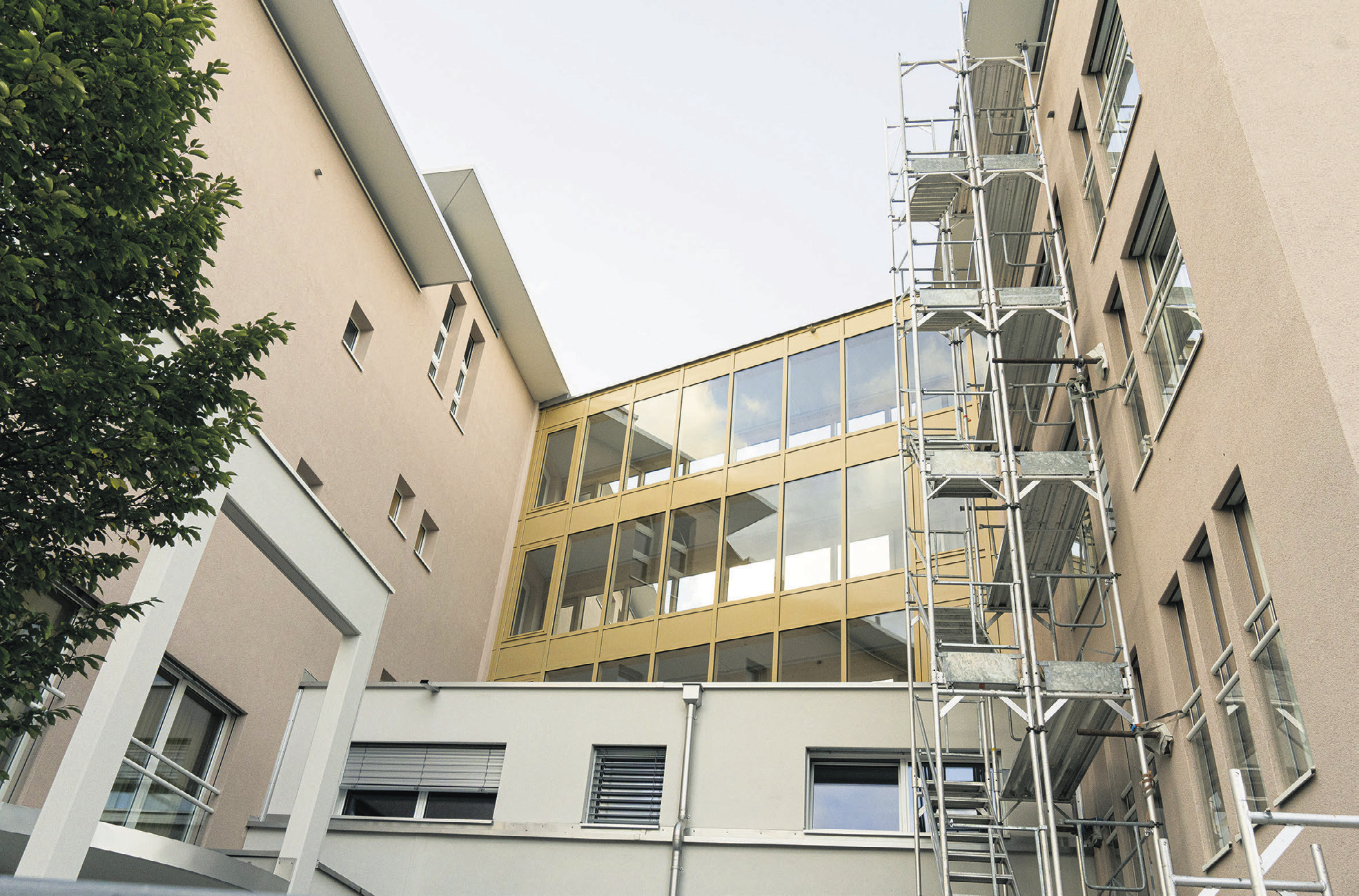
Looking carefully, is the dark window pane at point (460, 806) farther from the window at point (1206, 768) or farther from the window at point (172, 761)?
the window at point (1206, 768)

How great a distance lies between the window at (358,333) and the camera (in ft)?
67.7

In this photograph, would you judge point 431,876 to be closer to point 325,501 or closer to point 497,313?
point 325,501

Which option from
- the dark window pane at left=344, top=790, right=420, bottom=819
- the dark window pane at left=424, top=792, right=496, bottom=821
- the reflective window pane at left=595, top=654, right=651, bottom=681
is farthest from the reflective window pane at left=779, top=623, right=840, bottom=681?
the dark window pane at left=344, top=790, right=420, bottom=819

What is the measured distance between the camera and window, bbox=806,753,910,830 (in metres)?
14.5

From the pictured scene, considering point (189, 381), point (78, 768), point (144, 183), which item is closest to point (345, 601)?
point (78, 768)

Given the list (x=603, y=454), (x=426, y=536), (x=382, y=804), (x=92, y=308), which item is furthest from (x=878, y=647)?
(x=92, y=308)

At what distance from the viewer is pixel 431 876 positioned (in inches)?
598

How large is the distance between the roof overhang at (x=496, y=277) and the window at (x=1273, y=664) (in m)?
17.5

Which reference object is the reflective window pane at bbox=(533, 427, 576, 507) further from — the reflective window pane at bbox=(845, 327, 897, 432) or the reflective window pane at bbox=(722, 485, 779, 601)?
the reflective window pane at bbox=(845, 327, 897, 432)

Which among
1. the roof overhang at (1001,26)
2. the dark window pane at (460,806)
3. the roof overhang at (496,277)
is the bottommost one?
the dark window pane at (460,806)

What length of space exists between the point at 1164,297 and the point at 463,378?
16.7m

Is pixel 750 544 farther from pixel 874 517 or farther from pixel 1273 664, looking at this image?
pixel 1273 664

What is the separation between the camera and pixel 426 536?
2317cm

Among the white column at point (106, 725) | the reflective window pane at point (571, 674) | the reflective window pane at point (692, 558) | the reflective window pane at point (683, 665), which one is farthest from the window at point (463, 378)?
the white column at point (106, 725)
